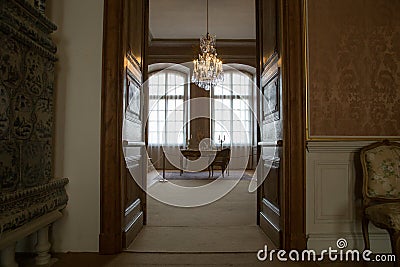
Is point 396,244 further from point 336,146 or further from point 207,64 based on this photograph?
point 207,64

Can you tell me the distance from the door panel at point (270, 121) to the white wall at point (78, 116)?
137cm

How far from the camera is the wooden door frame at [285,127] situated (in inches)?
103

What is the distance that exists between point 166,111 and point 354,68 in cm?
810

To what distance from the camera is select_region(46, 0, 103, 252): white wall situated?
265cm

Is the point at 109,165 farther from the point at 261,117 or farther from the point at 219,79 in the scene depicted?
the point at 219,79

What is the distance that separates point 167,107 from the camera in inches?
417

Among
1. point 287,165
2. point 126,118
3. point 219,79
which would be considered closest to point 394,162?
point 287,165

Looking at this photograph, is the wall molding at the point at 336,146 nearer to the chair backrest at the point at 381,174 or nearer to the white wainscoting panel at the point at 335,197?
the white wainscoting panel at the point at 335,197

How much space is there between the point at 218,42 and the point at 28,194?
26.7ft

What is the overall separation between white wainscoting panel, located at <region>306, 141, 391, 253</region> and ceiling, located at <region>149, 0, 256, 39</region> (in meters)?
4.78

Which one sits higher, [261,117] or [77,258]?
[261,117]

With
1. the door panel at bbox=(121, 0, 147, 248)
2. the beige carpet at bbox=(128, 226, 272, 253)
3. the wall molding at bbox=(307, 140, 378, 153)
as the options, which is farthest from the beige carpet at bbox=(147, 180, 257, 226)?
the wall molding at bbox=(307, 140, 378, 153)

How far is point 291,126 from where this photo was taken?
2697mm

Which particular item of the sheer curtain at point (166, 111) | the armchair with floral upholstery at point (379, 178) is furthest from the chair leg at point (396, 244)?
the sheer curtain at point (166, 111)
